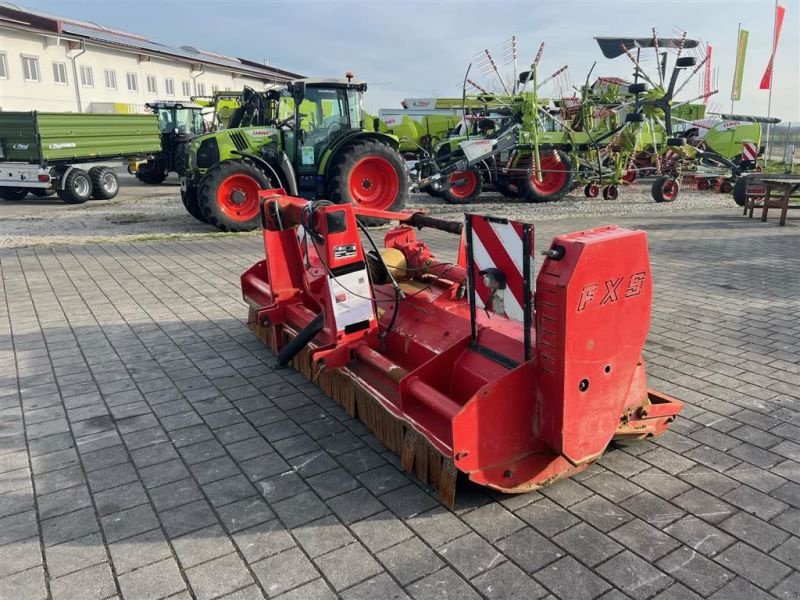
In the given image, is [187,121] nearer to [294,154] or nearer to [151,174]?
[151,174]

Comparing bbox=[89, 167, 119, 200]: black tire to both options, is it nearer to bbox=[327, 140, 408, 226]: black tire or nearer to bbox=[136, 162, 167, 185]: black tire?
bbox=[136, 162, 167, 185]: black tire

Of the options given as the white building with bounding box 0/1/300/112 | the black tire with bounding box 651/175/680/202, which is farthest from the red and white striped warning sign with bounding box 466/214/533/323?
the white building with bounding box 0/1/300/112

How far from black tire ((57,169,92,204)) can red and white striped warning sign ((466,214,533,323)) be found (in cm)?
1526

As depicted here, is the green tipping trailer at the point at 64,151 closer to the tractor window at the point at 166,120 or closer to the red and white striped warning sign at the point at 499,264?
the tractor window at the point at 166,120

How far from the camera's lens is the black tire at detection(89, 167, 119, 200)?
16125 millimetres

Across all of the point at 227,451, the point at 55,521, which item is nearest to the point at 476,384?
the point at 227,451

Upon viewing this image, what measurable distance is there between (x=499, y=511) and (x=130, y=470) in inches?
76.0

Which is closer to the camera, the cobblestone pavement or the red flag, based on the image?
the cobblestone pavement

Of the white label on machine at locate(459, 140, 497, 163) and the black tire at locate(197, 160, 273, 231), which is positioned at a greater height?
the white label on machine at locate(459, 140, 497, 163)

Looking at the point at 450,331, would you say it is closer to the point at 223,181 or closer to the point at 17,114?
the point at 223,181

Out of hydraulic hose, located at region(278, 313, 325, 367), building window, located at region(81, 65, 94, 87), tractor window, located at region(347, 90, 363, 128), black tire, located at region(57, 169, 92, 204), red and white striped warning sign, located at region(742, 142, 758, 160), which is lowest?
hydraulic hose, located at region(278, 313, 325, 367)

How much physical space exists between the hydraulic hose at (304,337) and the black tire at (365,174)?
619 centimetres

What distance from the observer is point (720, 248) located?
9016 mm

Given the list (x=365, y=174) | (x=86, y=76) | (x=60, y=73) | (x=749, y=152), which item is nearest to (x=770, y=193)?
(x=749, y=152)
